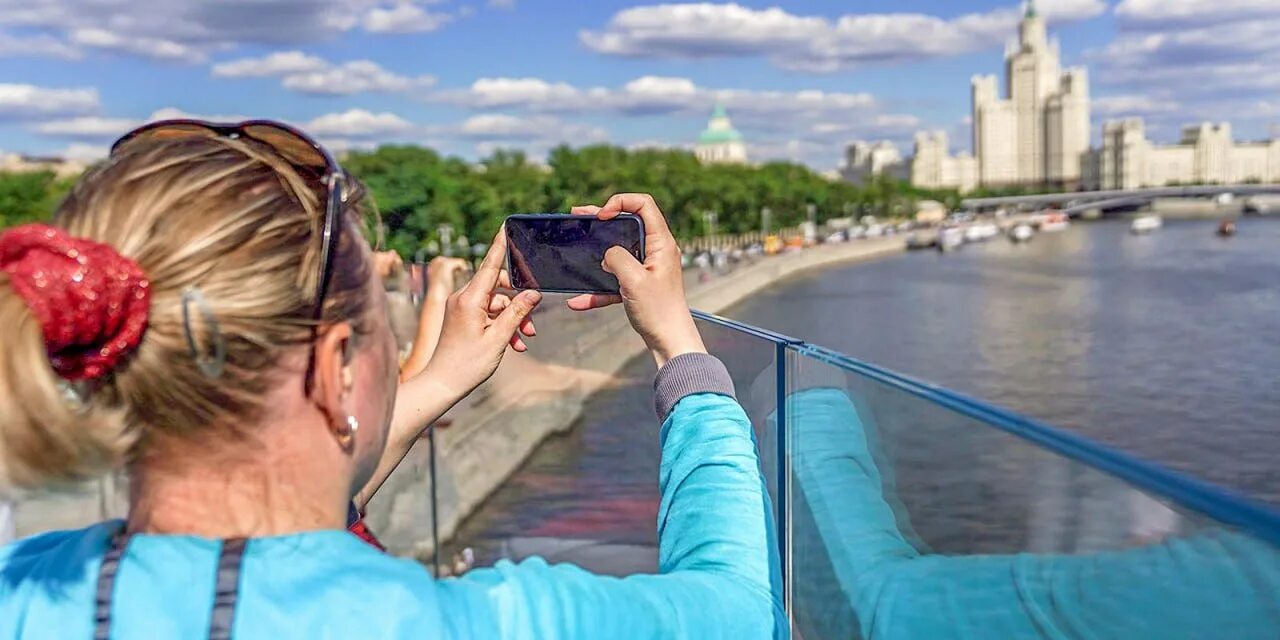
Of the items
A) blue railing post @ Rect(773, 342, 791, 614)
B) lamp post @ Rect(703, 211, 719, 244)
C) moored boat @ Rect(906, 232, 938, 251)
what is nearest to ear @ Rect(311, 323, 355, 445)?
blue railing post @ Rect(773, 342, 791, 614)

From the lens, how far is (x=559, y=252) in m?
1.47

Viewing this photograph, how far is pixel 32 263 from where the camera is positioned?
0.88m

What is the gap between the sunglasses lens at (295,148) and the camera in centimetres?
101

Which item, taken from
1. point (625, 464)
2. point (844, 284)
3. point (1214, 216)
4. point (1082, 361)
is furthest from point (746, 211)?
point (625, 464)

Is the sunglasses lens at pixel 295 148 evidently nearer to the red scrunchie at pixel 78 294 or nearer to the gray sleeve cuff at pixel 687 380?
the red scrunchie at pixel 78 294

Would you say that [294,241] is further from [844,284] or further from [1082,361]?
[844,284]

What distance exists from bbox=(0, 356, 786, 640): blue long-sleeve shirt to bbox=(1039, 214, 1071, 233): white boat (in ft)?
339

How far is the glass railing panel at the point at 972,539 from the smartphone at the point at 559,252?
0.43 metres

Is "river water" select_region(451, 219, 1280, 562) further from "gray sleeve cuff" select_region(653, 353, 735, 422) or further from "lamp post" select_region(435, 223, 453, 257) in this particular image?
"lamp post" select_region(435, 223, 453, 257)

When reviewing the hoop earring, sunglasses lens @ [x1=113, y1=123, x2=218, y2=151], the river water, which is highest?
sunglasses lens @ [x1=113, y1=123, x2=218, y2=151]

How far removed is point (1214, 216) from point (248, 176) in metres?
125

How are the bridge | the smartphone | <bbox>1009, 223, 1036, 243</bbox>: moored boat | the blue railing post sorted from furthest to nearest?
the bridge → <bbox>1009, 223, 1036, 243</bbox>: moored boat → the blue railing post → the smartphone

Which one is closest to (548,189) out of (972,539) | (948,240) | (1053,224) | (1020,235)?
(948,240)

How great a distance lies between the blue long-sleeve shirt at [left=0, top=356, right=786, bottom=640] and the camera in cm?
86
